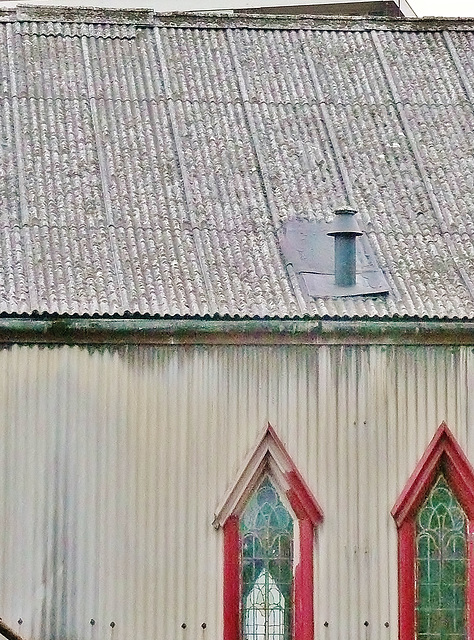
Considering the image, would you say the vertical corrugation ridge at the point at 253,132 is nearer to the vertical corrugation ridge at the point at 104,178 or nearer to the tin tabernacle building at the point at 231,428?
the tin tabernacle building at the point at 231,428

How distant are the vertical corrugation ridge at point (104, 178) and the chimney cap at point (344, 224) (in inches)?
92.2

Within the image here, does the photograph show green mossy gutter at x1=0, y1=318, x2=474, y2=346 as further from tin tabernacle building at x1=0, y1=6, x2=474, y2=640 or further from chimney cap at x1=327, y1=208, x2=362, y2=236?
chimney cap at x1=327, y1=208, x2=362, y2=236

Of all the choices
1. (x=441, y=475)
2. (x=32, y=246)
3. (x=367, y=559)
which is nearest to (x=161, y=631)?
(x=367, y=559)

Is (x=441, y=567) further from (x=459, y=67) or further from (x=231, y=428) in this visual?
(x=459, y=67)

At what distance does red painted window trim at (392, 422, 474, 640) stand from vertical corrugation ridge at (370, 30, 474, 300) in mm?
1678

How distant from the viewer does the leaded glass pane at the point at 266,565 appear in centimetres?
1260

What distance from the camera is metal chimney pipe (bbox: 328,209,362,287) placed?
13305mm

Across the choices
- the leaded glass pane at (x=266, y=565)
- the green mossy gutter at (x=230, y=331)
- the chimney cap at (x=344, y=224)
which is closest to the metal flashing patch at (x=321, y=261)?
the chimney cap at (x=344, y=224)

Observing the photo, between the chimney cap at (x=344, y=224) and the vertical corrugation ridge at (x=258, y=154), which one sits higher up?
the vertical corrugation ridge at (x=258, y=154)

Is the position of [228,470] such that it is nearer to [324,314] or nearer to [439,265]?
[324,314]

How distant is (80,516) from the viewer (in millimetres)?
12422

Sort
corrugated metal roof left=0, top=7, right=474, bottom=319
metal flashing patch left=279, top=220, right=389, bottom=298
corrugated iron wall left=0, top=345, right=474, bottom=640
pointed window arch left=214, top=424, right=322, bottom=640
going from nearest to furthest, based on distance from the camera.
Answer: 1. corrugated iron wall left=0, top=345, right=474, bottom=640
2. pointed window arch left=214, top=424, right=322, bottom=640
3. corrugated metal roof left=0, top=7, right=474, bottom=319
4. metal flashing patch left=279, top=220, right=389, bottom=298

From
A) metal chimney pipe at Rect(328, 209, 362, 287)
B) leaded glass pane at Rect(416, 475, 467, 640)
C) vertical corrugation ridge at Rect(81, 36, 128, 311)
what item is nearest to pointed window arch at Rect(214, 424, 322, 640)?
leaded glass pane at Rect(416, 475, 467, 640)

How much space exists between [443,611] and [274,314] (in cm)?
347
